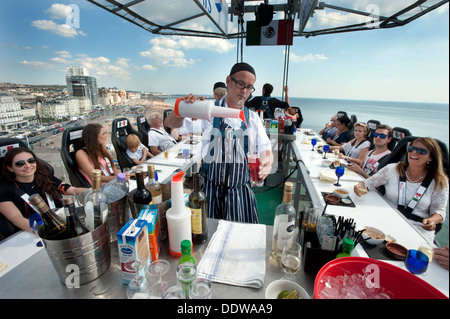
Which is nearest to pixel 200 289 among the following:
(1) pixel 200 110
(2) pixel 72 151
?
(1) pixel 200 110

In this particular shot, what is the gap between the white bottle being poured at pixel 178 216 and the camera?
0.87 meters

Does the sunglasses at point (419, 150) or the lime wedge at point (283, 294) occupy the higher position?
the sunglasses at point (419, 150)

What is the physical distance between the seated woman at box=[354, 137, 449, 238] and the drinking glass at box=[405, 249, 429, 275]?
100cm

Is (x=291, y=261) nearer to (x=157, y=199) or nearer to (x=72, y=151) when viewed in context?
(x=157, y=199)

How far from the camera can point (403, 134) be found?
307 cm

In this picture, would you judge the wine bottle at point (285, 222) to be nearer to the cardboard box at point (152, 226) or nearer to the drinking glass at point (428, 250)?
the cardboard box at point (152, 226)

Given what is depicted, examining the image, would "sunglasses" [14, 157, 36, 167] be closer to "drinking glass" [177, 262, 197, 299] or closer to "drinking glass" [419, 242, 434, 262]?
"drinking glass" [177, 262, 197, 299]

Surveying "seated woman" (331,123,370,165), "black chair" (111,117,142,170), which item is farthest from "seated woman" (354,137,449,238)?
"black chair" (111,117,142,170)

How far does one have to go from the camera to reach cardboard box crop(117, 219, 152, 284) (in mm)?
773

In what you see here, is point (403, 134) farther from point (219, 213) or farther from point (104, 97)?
point (104, 97)

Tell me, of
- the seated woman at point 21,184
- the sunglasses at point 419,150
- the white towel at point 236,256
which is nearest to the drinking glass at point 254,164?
the white towel at point 236,256

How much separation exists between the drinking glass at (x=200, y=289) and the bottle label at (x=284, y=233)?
1.19 ft

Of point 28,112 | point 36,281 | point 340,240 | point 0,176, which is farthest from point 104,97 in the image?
point 340,240
